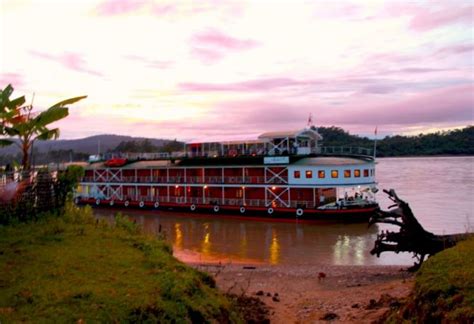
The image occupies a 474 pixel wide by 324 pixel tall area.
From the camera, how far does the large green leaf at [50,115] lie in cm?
1197

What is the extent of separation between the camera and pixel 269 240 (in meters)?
26.3

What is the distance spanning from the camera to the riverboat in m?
Result: 31.5

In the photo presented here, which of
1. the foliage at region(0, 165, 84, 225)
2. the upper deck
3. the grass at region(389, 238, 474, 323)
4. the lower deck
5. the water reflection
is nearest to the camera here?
the grass at region(389, 238, 474, 323)

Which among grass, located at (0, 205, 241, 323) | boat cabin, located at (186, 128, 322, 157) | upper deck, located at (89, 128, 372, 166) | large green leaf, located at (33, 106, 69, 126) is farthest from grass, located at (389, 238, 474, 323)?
boat cabin, located at (186, 128, 322, 157)

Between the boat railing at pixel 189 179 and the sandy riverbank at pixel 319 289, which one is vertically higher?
the boat railing at pixel 189 179

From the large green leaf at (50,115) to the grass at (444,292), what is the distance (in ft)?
31.2

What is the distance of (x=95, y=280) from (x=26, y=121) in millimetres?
7081

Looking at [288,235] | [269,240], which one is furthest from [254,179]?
[269,240]

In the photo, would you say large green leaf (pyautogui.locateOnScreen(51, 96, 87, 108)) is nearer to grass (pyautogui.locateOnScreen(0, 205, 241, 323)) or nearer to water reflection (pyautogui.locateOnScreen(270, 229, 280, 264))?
grass (pyautogui.locateOnScreen(0, 205, 241, 323))

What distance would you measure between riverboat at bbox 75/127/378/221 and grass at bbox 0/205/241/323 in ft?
74.9

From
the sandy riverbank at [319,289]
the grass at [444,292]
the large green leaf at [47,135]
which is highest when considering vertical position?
the large green leaf at [47,135]

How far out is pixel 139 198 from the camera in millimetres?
41812

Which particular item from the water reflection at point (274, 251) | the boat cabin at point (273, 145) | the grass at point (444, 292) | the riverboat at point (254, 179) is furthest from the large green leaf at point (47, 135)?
the boat cabin at point (273, 145)

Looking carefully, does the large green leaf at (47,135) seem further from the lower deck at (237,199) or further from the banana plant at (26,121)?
the lower deck at (237,199)
